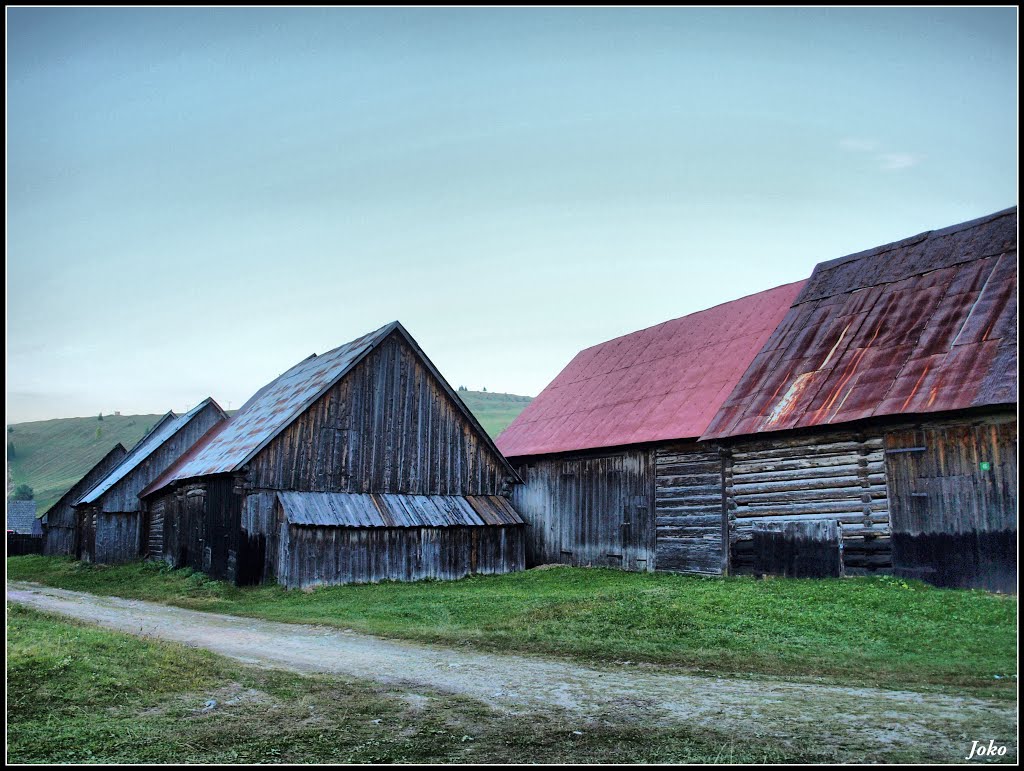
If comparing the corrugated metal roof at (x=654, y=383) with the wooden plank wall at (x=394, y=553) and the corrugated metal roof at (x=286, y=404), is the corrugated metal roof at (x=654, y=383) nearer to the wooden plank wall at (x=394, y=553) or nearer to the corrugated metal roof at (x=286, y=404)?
the corrugated metal roof at (x=286, y=404)

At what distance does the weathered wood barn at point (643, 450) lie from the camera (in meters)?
23.6

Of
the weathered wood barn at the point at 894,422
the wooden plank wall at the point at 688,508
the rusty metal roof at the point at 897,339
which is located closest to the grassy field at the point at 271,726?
the weathered wood barn at the point at 894,422

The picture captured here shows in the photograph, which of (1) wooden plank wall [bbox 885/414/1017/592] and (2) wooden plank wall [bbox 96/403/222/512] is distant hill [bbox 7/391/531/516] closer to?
(2) wooden plank wall [bbox 96/403/222/512]

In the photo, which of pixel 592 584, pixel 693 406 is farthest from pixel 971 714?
pixel 693 406

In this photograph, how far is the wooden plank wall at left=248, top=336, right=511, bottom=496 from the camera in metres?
25.2

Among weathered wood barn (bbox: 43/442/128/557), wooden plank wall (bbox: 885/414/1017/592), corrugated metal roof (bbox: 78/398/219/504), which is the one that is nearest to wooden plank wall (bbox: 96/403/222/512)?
corrugated metal roof (bbox: 78/398/219/504)

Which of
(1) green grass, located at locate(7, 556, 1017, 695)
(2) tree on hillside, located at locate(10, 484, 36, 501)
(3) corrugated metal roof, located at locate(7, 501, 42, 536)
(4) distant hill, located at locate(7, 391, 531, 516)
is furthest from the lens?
(4) distant hill, located at locate(7, 391, 531, 516)

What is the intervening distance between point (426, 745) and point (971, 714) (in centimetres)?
563

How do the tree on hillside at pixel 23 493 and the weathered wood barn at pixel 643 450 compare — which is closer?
the weathered wood barn at pixel 643 450

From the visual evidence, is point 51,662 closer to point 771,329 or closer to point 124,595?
point 124,595

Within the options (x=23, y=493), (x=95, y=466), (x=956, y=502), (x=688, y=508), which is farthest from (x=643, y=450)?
(x=23, y=493)

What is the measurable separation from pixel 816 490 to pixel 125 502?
3294cm

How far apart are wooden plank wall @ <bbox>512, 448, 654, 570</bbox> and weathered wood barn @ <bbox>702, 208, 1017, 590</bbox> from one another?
3841 millimetres

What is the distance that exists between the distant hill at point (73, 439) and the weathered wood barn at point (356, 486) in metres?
105
